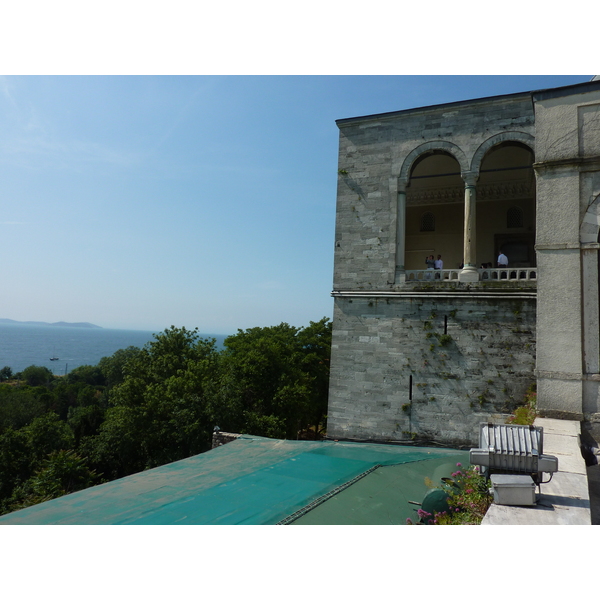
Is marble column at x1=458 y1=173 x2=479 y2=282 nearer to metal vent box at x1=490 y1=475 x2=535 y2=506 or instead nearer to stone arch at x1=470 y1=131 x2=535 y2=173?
stone arch at x1=470 y1=131 x2=535 y2=173

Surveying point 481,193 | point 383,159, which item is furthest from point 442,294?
point 481,193

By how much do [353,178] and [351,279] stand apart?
11.6 feet

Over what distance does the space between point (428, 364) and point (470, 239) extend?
414 cm

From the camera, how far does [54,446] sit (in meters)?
27.0

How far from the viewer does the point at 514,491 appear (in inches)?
172

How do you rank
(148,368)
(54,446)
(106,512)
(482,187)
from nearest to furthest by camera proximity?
1. (106,512)
2. (482,187)
3. (148,368)
4. (54,446)

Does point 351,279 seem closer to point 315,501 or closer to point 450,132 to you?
point 450,132

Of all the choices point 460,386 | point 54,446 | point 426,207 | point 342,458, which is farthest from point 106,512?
point 54,446

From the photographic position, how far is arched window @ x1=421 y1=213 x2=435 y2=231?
20.6 m

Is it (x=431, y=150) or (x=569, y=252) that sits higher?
(x=431, y=150)

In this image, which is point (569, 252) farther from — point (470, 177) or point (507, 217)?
point (507, 217)

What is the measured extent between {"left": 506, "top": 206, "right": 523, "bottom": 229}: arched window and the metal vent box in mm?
17343

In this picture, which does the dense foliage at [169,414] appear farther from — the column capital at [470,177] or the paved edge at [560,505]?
the paved edge at [560,505]

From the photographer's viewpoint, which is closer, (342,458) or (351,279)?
(342,458)
